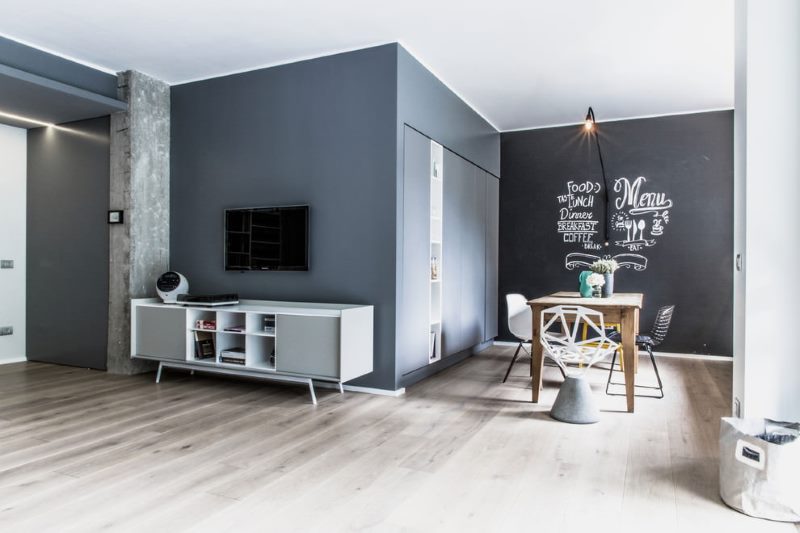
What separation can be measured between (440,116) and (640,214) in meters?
2.93

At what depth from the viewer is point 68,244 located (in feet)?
18.2

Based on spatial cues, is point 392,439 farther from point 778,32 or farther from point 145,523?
point 778,32

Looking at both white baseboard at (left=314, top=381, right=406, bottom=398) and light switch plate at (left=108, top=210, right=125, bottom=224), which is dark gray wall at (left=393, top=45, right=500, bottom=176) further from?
light switch plate at (left=108, top=210, right=125, bottom=224)

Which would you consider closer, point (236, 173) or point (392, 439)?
point (392, 439)

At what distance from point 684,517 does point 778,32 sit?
232cm

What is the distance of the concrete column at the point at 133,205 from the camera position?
5043 mm

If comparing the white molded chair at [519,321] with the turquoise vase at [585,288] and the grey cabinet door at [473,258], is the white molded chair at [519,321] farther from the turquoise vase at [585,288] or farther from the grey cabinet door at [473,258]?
the grey cabinet door at [473,258]

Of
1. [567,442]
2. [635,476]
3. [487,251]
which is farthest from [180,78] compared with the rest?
[635,476]

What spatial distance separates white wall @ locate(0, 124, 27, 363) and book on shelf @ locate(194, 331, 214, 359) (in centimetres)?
260

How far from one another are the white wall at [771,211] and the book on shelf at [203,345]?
3848mm

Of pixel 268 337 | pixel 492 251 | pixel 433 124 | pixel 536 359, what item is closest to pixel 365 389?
pixel 268 337

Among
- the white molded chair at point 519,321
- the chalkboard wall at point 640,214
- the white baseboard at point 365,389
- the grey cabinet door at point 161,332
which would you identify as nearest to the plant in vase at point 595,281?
the white molded chair at point 519,321

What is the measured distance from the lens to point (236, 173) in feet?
16.6

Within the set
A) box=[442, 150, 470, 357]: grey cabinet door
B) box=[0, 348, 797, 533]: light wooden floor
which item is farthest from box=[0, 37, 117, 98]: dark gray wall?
box=[442, 150, 470, 357]: grey cabinet door
